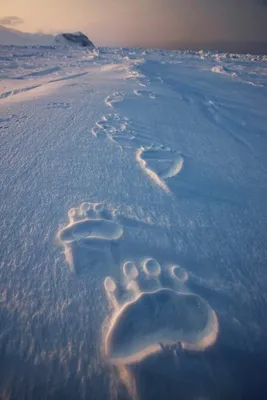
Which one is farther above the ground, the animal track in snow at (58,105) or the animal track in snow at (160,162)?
the animal track in snow at (58,105)

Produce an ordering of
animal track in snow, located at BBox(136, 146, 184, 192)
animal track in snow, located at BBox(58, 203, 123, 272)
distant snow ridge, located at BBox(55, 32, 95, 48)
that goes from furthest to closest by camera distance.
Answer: distant snow ridge, located at BBox(55, 32, 95, 48), animal track in snow, located at BBox(136, 146, 184, 192), animal track in snow, located at BBox(58, 203, 123, 272)

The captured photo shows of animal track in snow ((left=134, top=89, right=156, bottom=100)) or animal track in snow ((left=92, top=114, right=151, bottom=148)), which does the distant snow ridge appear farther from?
animal track in snow ((left=92, top=114, right=151, bottom=148))

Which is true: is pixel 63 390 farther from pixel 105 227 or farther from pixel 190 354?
pixel 105 227

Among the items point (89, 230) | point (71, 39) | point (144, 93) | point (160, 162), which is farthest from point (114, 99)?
point (71, 39)

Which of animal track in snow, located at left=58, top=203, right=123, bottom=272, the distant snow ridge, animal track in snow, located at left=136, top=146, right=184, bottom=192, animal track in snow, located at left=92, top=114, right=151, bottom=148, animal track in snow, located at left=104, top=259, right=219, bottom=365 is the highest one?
the distant snow ridge

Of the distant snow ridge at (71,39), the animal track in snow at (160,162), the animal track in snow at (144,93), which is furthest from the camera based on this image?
the distant snow ridge at (71,39)

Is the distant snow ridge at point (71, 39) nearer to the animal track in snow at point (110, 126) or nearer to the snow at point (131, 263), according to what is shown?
the animal track in snow at point (110, 126)

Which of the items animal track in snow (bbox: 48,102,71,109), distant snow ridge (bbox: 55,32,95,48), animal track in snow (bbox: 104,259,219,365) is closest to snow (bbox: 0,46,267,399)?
animal track in snow (bbox: 104,259,219,365)

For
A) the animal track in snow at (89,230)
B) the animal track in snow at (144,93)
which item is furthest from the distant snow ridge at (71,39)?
the animal track in snow at (89,230)

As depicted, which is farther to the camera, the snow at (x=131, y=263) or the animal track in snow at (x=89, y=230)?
the animal track in snow at (x=89, y=230)
